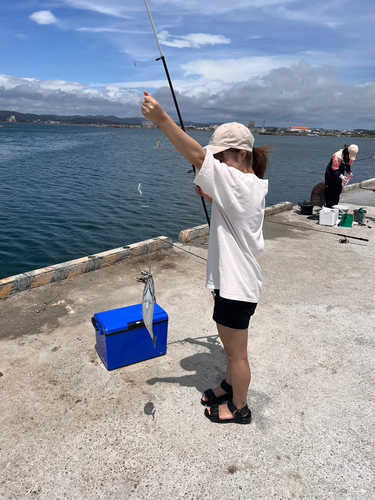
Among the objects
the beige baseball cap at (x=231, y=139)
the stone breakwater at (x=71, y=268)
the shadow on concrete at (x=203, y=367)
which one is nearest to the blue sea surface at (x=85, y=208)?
the stone breakwater at (x=71, y=268)

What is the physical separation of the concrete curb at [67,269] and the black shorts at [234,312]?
3.52 metres

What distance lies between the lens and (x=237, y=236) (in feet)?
8.44

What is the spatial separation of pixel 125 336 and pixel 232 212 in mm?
1897

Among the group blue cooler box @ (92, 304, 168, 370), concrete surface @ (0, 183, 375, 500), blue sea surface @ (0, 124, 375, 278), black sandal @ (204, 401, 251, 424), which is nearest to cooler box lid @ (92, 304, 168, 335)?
blue cooler box @ (92, 304, 168, 370)

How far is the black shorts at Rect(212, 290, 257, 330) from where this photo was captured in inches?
106

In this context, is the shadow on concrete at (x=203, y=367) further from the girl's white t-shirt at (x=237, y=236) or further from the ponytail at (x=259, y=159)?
the ponytail at (x=259, y=159)

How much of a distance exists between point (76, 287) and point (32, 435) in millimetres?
2722

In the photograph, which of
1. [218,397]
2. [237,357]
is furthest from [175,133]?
[218,397]

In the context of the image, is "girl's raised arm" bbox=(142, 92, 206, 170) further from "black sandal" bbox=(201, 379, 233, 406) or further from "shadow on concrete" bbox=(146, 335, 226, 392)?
"shadow on concrete" bbox=(146, 335, 226, 392)

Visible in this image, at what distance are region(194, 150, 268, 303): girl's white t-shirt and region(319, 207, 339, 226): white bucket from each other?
25.1ft

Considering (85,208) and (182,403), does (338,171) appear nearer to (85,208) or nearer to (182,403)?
(182,403)

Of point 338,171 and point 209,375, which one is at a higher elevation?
point 338,171

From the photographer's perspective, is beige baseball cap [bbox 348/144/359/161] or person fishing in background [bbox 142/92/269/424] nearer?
person fishing in background [bbox 142/92/269/424]

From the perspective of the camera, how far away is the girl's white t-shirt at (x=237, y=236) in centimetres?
238
